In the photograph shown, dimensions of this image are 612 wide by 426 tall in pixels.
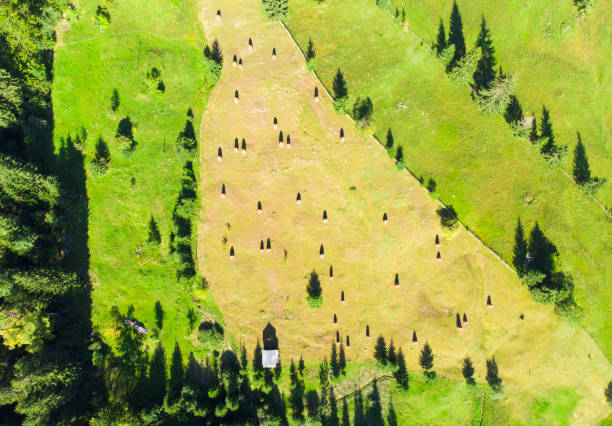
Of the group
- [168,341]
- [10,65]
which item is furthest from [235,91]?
[168,341]

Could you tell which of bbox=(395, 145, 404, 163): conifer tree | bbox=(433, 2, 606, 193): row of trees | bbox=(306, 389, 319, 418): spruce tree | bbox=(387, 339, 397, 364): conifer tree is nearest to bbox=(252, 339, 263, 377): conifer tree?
bbox=(306, 389, 319, 418): spruce tree

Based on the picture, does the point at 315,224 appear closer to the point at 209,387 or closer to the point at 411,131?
the point at 411,131

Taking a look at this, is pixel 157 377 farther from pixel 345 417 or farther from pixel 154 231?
pixel 345 417

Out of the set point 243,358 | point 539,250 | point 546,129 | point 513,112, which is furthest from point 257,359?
point 546,129

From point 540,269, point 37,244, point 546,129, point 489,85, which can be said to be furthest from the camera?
point 546,129

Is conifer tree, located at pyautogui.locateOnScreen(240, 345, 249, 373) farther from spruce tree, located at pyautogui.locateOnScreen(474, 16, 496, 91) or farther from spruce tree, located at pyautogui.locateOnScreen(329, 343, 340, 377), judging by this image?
spruce tree, located at pyautogui.locateOnScreen(474, 16, 496, 91)

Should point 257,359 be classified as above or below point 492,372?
above
